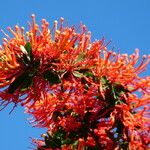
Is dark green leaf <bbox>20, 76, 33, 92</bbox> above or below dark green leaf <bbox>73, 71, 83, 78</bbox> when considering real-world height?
below

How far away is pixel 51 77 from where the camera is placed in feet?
15.9

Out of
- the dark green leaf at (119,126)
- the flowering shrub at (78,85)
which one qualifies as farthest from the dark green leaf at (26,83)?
the dark green leaf at (119,126)

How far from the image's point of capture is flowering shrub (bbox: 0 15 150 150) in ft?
15.9

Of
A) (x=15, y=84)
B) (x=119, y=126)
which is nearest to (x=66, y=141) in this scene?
(x=119, y=126)

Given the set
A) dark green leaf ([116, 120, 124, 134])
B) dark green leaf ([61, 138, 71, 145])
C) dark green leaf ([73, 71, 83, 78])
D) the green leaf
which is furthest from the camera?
dark green leaf ([61, 138, 71, 145])

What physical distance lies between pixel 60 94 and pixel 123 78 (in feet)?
2.11

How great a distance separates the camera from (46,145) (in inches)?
214

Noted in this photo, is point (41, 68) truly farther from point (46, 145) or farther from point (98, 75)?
point (46, 145)

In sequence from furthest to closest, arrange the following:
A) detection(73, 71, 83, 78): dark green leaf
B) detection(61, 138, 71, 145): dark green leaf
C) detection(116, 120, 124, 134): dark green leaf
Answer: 1. detection(61, 138, 71, 145): dark green leaf
2. detection(116, 120, 124, 134): dark green leaf
3. detection(73, 71, 83, 78): dark green leaf

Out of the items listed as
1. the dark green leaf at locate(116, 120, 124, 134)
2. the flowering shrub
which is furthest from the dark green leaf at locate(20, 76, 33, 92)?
the dark green leaf at locate(116, 120, 124, 134)

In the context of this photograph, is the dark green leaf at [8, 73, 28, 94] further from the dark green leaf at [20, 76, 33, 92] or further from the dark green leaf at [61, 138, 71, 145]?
the dark green leaf at [61, 138, 71, 145]

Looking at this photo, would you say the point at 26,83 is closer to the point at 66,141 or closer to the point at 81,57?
the point at 81,57

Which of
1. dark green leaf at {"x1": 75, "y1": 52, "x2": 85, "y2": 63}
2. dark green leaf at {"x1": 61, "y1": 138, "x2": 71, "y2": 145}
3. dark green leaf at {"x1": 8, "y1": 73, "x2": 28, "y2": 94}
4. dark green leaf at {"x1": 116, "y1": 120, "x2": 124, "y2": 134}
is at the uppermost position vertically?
dark green leaf at {"x1": 75, "y1": 52, "x2": 85, "y2": 63}

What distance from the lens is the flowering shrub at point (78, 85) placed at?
4.85 meters
